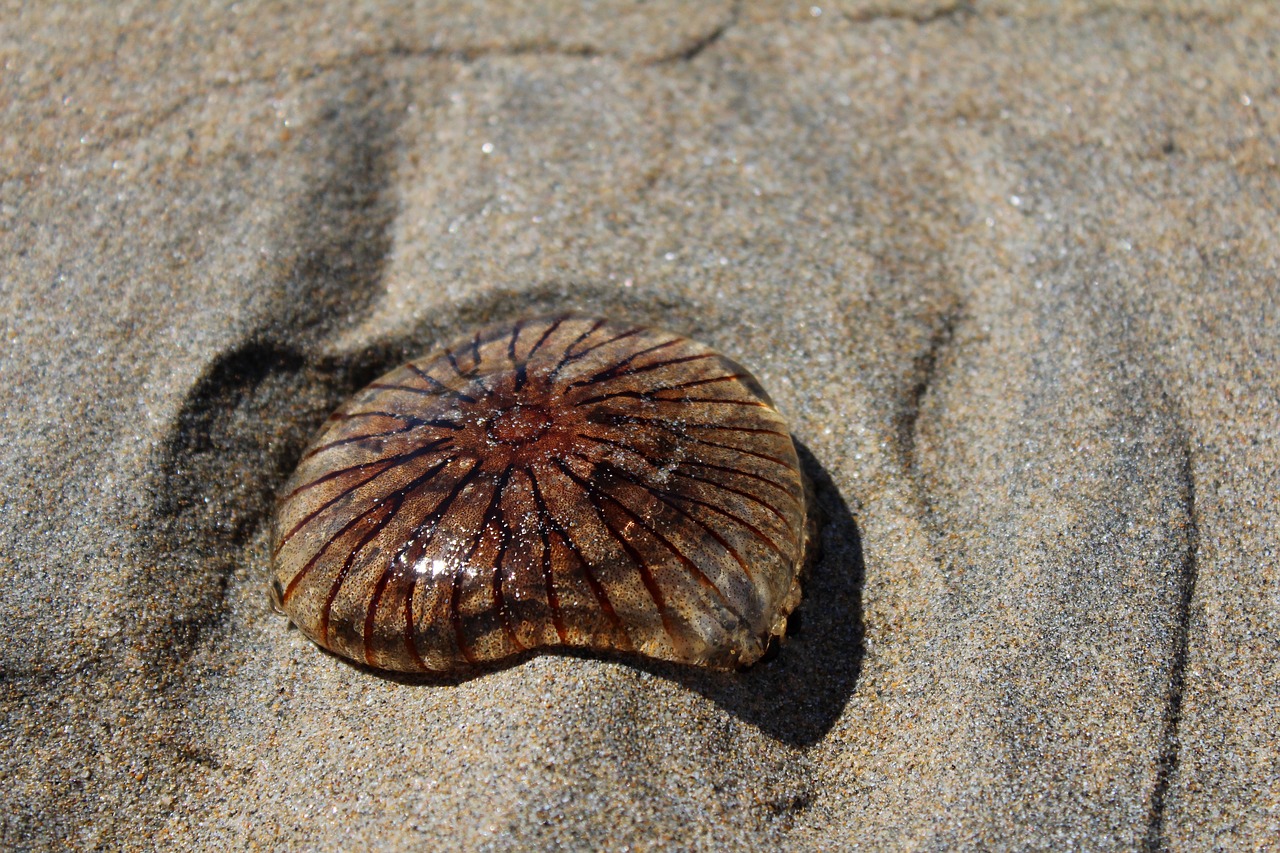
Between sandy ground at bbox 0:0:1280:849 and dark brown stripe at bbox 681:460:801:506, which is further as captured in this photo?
dark brown stripe at bbox 681:460:801:506

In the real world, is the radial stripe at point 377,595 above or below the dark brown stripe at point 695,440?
below

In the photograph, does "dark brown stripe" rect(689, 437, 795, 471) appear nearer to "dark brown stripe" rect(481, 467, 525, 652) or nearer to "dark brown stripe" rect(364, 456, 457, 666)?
"dark brown stripe" rect(481, 467, 525, 652)

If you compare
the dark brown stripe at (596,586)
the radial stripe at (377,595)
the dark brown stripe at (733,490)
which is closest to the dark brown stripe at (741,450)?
the dark brown stripe at (733,490)

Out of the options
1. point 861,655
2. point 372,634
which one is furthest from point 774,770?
point 372,634

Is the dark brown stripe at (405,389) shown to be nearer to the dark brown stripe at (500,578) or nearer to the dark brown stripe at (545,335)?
the dark brown stripe at (545,335)

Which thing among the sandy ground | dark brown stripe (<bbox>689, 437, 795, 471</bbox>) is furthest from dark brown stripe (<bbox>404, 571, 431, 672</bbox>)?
dark brown stripe (<bbox>689, 437, 795, 471</bbox>)

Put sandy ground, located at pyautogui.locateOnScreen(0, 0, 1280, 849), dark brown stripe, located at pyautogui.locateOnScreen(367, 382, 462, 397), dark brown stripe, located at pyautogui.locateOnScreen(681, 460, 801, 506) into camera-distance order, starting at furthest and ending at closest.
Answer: dark brown stripe, located at pyautogui.locateOnScreen(367, 382, 462, 397) → dark brown stripe, located at pyautogui.locateOnScreen(681, 460, 801, 506) → sandy ground, located at pyautogui.locateOnScreen(0, 0, 1280, 849)

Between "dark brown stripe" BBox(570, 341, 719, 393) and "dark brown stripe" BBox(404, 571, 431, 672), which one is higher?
"dark brown stripe" BBox(570, 341, 719, 393)
